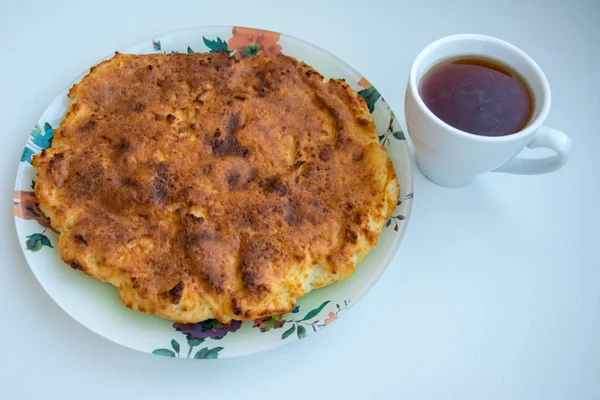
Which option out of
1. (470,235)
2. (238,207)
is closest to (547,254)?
(470,235)

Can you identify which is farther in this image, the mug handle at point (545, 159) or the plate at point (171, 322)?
the mug handle at point (545, 159)

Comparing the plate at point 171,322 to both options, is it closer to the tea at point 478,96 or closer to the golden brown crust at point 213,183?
the golden brown crust at point 213,183

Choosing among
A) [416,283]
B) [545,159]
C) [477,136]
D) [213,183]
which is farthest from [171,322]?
[545,159]

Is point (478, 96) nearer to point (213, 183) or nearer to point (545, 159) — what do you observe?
point (545, 159)

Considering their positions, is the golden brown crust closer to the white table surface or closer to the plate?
the plate

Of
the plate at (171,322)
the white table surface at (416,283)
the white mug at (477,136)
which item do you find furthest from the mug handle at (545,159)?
the plate at (171,322)

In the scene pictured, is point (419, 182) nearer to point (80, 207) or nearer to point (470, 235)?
point (470, 235)
